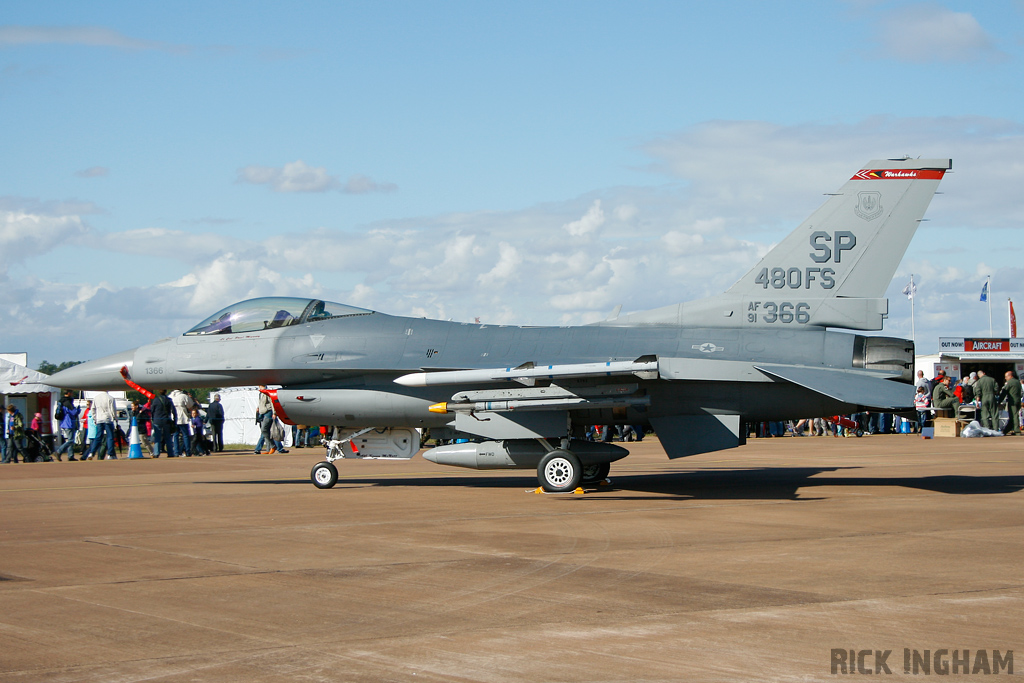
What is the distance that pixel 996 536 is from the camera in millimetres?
9117

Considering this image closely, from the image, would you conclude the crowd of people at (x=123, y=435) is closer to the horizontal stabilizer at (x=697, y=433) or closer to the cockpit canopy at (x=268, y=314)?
the cockpit canopy at (x=268, y=314)

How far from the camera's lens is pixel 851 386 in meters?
12.2

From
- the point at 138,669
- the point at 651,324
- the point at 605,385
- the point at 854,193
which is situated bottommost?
the point at 138,669

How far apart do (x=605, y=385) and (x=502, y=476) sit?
4.91m

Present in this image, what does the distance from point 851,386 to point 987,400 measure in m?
18.4

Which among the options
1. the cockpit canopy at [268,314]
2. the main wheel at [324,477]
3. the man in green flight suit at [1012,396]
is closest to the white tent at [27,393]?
the cockpit canopy at [268,314]

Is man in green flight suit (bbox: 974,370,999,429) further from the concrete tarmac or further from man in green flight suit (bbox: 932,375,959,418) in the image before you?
the concrete tarmac

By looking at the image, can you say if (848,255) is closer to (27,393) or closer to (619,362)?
(619,362)

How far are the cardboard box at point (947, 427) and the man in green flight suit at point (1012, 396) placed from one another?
1.54 meters

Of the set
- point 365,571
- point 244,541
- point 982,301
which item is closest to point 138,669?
point 365,571

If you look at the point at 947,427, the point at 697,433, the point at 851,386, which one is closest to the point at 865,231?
the point at 851,386

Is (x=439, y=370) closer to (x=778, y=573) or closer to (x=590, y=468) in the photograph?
(x=590, y=468)

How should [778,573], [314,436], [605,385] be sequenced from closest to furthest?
[778,573] → [605,385] → [314,436]

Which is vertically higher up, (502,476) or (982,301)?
(982,301)
